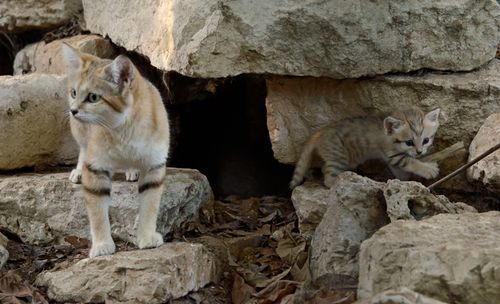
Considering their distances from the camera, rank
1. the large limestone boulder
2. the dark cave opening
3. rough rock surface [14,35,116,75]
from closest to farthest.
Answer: the large limestone boulder
rough rock surface [14,35,116,75]
the dark cave opening

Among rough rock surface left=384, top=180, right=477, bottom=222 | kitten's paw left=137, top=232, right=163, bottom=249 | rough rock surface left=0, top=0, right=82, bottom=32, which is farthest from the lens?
rough rock surface left=0, top=0, right=82, bottom=32

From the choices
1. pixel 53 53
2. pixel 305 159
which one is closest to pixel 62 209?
pixel 305 159

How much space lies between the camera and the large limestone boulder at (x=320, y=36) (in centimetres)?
578

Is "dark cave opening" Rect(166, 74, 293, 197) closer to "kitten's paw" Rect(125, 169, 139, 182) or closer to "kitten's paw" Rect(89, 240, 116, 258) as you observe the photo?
"kitten's paw" Rect(125, 169, 139, 182)

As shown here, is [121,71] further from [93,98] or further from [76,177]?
[76,177]

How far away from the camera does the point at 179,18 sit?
594 centimetres

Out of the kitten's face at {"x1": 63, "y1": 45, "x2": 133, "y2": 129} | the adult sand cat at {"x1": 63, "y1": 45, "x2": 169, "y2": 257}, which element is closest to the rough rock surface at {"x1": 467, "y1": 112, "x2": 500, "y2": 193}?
the adult sand cat at {"x1": 63, "y1": 45, "x2": 169, "y2": 257}

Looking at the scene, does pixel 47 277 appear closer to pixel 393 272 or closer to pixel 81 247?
pixel 81 247

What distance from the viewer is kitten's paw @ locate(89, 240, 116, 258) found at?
517 centimetres

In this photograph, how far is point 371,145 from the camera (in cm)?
669

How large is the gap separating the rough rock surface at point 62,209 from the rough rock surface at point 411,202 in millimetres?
1777

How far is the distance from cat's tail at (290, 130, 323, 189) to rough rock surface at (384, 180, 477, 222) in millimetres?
1790

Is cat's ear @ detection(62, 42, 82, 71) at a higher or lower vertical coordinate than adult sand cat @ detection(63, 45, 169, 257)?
higher

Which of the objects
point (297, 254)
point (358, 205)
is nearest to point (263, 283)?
point (297, 254)
